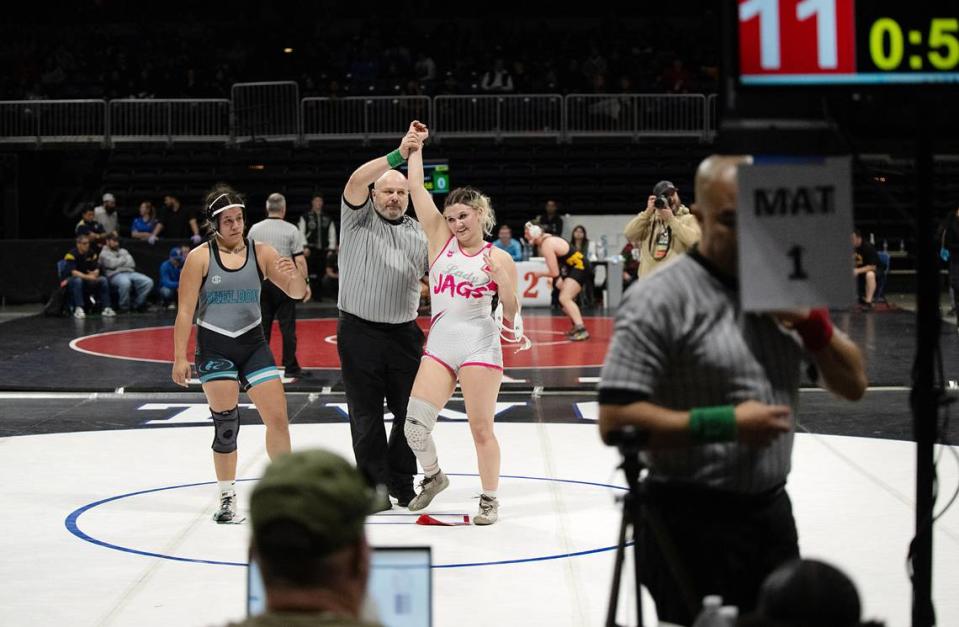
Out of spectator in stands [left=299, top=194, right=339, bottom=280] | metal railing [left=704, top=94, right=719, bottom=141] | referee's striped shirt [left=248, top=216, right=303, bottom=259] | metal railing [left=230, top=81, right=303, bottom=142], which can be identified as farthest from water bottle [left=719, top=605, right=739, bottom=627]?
metal railing [left=230, top=81, right=303, bottom=142]

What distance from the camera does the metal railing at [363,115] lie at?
83.8ft

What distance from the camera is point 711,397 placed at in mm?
3354

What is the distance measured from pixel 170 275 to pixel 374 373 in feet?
49.5

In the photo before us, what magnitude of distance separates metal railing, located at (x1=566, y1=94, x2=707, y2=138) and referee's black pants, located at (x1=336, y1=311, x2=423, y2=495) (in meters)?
18.6

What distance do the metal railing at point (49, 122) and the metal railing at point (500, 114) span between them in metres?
6.65

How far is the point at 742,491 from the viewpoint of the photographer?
3.39 meters

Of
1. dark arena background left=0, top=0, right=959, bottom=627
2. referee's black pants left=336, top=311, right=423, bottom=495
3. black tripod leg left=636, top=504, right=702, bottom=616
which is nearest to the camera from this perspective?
black tripod leg left=636, top=504, right=702, bottom=616

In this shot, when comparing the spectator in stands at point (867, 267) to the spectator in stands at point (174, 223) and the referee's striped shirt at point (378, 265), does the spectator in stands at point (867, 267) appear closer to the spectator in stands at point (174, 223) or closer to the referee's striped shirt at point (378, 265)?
the spectator in stands at point (174, 223)

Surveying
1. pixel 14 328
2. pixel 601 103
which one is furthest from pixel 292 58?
pixel 14 328

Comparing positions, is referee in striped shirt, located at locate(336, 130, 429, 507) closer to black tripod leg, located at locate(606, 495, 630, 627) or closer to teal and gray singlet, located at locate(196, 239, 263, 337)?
teal and gray singlet, located at locate(196, 239, 263, 337)

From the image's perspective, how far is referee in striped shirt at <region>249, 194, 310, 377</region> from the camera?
41.7 ft

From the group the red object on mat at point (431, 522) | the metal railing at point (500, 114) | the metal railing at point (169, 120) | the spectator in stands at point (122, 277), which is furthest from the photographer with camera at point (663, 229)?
the metal railing at point (169, 120)

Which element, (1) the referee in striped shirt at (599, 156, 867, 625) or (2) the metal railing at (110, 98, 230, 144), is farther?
(2) the metal railing at (110, 98, 230, 144)

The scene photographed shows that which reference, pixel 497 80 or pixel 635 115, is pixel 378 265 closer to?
pixel 635 115
